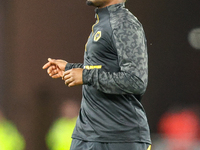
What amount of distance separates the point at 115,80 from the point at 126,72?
6 centimetres

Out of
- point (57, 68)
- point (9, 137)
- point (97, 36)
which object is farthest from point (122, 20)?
point (9, 137)

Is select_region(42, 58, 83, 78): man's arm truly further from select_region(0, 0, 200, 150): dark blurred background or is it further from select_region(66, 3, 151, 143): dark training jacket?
select_region(0, 0, 200, 150): dark blurred background

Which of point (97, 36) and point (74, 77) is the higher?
point (97, 36)

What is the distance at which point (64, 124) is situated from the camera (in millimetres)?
3061

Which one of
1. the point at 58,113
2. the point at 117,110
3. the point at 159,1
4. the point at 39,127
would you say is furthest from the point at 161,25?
the point at 117,110

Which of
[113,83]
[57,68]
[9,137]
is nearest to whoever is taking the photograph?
[113,83]

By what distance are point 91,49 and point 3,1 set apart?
1.55 metres

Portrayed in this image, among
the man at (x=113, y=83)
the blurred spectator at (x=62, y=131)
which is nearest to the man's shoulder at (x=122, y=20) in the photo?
the man at (x=113, y=83)

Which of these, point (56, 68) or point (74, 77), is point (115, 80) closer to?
point (74, 77)

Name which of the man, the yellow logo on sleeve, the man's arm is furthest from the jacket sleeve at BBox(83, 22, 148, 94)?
the man's arm

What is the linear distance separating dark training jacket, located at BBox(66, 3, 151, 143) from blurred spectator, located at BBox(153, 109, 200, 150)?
1318mm

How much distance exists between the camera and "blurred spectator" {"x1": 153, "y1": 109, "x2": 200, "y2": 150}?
3027 millimetres

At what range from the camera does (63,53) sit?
3.08 m

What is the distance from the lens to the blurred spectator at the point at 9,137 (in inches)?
120
